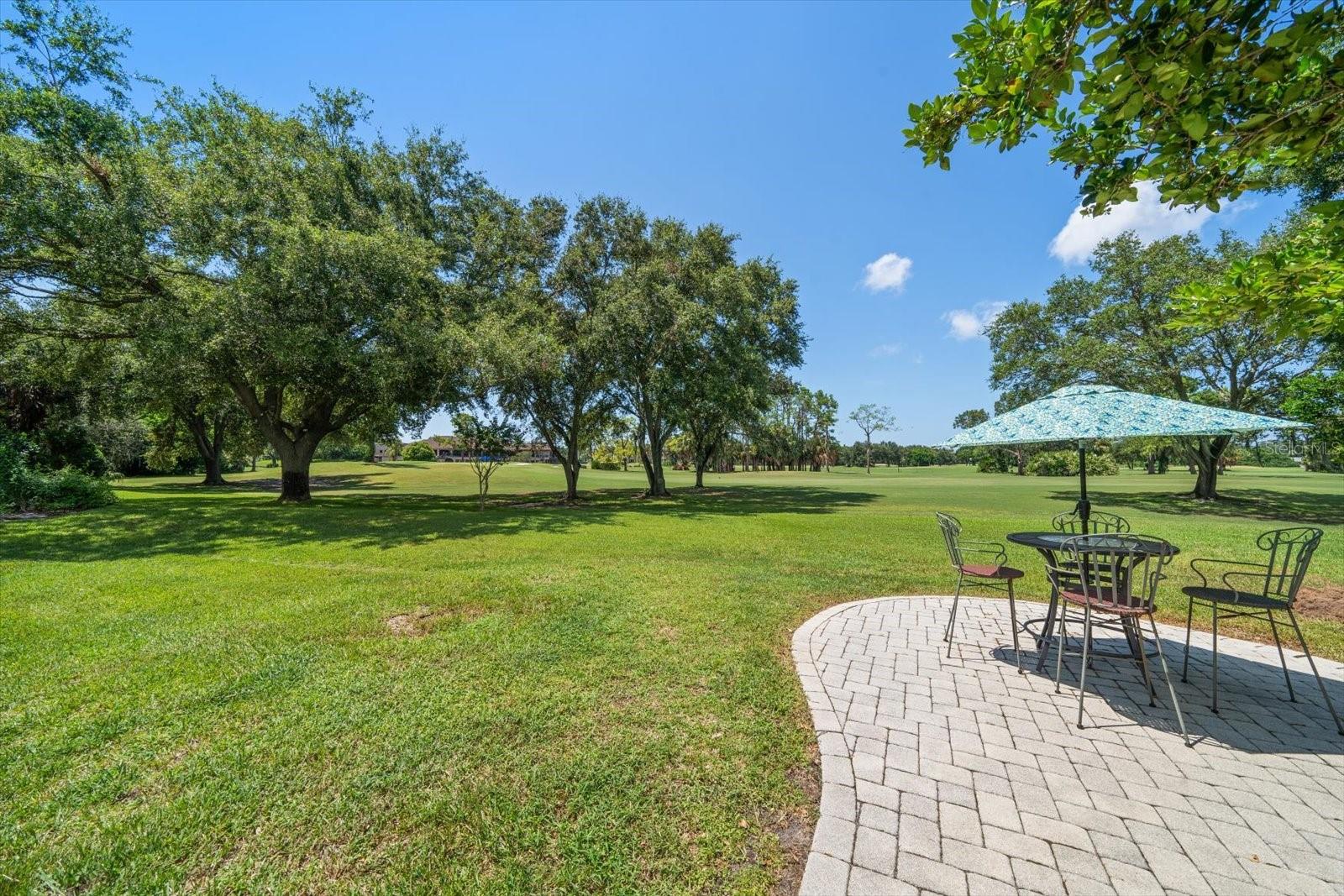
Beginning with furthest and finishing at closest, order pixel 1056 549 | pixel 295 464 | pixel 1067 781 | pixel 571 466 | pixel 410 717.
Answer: pixel 571 466 → pixel 295 464 → pixel 1056 549 → pixel 410 717 → pixel 1067 781

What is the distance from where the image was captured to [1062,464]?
1919 inches

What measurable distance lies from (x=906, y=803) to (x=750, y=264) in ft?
68.1

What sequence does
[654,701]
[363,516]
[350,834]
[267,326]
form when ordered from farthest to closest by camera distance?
[363,516], [267,326], [654,701], [350,834]

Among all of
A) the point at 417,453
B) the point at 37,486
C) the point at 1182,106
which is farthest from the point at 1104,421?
the point at 417,453

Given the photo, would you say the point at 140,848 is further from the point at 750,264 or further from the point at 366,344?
the point at 750,264

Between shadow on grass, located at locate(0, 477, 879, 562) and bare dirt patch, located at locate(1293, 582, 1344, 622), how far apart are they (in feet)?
35.9

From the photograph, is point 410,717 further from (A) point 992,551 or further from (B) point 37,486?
(B) point 37,486

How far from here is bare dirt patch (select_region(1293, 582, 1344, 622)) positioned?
552cm

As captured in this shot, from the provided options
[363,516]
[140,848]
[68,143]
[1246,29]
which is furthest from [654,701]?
[68,143]

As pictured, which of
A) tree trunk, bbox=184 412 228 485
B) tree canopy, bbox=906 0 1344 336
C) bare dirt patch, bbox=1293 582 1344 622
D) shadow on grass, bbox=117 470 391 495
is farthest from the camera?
tree trunk, bbox=184 412 228 485

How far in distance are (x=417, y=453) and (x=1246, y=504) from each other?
69.7 metres

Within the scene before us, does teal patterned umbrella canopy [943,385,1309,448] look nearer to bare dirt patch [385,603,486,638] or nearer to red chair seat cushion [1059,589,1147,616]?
red chair seat cushion [1059,589,1147,616]

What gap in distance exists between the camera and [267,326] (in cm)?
1212

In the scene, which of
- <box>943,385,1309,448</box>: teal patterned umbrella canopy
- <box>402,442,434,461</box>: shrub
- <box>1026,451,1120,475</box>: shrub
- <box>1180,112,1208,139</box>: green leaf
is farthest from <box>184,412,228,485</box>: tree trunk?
<box>1026,451,1120,475</box>: shrub
